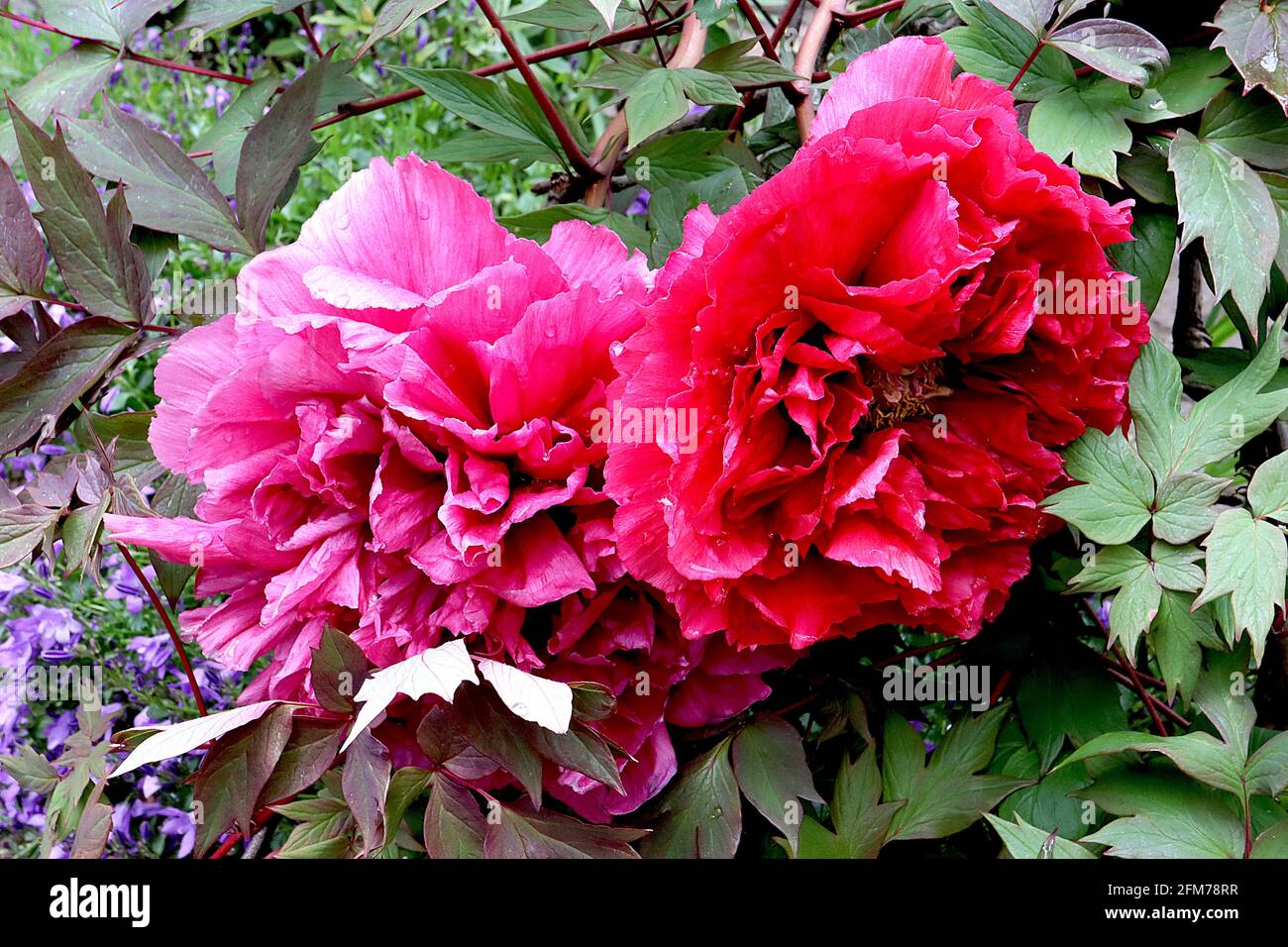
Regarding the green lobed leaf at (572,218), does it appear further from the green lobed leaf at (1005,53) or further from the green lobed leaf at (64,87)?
the green lobed leaf at (64,87)

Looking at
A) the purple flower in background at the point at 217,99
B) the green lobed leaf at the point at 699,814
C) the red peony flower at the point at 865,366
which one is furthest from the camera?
the purple flower in background at the point at 217,99

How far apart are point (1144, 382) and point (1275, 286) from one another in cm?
13

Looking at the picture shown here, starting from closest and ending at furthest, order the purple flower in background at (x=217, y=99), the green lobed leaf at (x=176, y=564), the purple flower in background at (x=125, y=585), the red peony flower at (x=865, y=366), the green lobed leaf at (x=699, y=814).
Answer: the red peony flower at (x=865, y=366)
the green lobed leaf at (x=699, y=814)
the green lobed leaf at (x=176, y=564)
the purple flower in background at (x=125, y=585)
the purple flower in background at (x=217, y=99)

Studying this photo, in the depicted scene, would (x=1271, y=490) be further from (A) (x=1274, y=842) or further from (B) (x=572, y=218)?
(B) (x=572, y=218)

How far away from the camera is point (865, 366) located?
0.53 meters

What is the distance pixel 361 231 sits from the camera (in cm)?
56

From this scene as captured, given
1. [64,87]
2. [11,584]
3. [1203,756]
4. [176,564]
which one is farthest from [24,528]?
[1203,756]

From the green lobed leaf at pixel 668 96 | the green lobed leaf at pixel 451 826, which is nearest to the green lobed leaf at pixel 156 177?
the green lobed leaf at pixel 668 96

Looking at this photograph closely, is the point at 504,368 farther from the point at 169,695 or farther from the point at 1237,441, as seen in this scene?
the point at 169,695

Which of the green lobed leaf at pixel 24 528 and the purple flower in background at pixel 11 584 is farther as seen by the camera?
the purple flower in background at pixel 11 584

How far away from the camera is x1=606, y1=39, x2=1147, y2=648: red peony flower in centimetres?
50

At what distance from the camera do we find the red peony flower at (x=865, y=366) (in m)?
0.50

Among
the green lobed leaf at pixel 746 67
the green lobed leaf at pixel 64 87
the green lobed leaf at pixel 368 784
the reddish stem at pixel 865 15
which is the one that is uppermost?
the reddish stem at pixel 865 15
